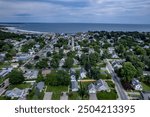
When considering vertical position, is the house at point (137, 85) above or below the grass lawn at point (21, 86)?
above

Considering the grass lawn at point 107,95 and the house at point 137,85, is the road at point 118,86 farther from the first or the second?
the house at point 137,85

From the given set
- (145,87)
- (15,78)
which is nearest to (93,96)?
(145,87)

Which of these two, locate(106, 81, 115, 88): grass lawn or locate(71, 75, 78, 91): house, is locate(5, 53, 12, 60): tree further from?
locate(106, 81, 115, 88): grass lawn

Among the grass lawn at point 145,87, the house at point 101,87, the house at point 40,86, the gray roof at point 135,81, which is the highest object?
the gray roof at point 135,81

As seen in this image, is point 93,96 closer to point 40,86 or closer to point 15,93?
point 40,86

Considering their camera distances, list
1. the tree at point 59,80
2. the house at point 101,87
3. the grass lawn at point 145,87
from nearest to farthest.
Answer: the house at point 101,87
the grass lawn at point 145,87
the tree at point 59,80

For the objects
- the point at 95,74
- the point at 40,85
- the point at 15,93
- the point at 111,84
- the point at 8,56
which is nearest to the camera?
the point at 15,93

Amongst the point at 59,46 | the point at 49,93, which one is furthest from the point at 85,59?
the point at 59,46

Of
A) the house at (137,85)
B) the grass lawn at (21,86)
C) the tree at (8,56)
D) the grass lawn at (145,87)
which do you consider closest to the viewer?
the house at (137,85)

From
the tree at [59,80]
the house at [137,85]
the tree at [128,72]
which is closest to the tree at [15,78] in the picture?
the tree at [59,80]

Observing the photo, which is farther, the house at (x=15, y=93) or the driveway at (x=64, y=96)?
the house at (x=15, y=93)

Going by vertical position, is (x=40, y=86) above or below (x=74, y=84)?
below

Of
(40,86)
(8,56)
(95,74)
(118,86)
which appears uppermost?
(95,74)
